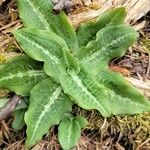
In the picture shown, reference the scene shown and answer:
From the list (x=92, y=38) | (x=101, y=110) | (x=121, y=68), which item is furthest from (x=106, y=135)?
(x=92, y=38)

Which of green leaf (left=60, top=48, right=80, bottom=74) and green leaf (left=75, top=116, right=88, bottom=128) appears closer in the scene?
green leaf (left=60, top=48, right=80, bottom=74)

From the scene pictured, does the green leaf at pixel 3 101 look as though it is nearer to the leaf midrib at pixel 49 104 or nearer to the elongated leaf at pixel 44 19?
the leaf midrib at pixel 49 104

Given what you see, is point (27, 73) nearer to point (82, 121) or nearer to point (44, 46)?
point (44, 46)

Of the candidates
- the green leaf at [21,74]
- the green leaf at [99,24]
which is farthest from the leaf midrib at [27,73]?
the green leaf at [99,24]

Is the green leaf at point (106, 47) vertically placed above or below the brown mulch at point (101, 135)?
above

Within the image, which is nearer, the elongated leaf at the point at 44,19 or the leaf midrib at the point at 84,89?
the leaf midrib at the point at 84,89

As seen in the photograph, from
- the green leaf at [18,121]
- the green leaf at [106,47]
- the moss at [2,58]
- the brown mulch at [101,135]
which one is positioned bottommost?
the brown mulch at [101,135]

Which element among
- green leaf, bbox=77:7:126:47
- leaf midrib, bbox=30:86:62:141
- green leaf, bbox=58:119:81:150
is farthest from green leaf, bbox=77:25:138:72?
green leaf, bbox=58:119:81:150

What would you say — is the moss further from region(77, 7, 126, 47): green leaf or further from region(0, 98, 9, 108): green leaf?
region(77, 7, 126, 47): green leaf
